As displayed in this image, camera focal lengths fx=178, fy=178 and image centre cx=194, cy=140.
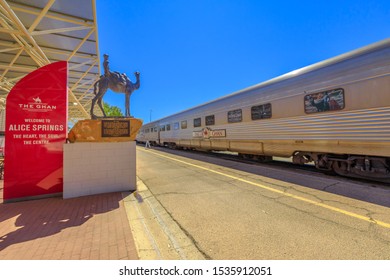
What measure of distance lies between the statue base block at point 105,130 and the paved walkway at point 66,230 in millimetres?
1714

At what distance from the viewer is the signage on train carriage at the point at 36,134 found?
4.59m

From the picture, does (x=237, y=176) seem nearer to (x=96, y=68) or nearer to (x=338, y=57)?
(x=338, y=57)

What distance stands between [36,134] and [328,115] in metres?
8.77

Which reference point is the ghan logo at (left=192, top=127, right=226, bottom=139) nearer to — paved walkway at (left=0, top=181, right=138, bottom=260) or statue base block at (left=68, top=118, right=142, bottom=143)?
statue base block at (left=68, top=118, right=142, bottom=143)

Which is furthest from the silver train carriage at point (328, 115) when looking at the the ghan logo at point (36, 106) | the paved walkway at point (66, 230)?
the the ghan logo at point (36, 106)

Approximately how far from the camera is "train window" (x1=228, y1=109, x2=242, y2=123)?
9.45 metres

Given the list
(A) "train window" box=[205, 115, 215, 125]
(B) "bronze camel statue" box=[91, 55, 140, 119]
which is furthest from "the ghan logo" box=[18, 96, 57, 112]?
(A) "train window" box=[205, 115, 215, 125]

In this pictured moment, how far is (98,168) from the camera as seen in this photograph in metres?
5.15

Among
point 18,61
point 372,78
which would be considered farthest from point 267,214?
point 18,61

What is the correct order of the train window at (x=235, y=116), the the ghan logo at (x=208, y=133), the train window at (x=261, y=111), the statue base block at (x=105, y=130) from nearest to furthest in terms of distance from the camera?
the statue base block at (x=105, y=130), the train window at (x=261, y=111), the train window at (x=235, y=116), the the ghan logo at (x=208, y=133)

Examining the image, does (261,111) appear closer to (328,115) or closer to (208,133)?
(328,115)

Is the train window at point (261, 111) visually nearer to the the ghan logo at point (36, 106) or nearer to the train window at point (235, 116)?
the train window at point (235, 116)

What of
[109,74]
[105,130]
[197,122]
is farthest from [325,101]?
[197,122]

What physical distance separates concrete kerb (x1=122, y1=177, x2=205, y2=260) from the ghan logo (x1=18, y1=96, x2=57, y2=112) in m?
3.34
